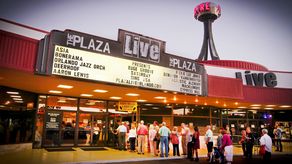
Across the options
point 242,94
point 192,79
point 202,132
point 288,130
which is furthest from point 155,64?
point 288,130

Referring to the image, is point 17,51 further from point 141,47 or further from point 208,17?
point 208,17

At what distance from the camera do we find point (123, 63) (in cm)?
1117

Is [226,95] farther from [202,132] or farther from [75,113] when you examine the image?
[75,113]

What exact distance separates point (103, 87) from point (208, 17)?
1175 inches

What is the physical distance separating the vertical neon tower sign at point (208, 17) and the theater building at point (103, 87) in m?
14.4

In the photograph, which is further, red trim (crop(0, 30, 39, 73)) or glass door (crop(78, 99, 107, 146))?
glass door (crop(78, 99, 107, 146))

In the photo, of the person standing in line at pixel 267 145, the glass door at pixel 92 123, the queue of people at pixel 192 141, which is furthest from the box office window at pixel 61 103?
the person standing in line at pixel 267 145

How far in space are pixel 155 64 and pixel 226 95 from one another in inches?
235

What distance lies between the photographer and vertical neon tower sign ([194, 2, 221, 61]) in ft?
120

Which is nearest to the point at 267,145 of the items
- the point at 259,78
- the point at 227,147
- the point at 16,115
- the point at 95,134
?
the point at 227,147

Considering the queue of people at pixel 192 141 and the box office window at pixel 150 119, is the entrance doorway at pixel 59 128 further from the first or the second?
the box office window at pixel 150 119

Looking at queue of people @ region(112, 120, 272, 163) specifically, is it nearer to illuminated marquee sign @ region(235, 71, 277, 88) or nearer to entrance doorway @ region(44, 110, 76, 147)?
entrance doorway @ region(44, 110, 76, 147)

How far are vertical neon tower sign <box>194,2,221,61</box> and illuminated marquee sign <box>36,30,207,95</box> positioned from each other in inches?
978

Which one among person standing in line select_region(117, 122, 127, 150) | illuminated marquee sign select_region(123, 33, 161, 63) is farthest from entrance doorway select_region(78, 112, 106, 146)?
illuminated marquee sign select_region(123, 33, 161, 63)
